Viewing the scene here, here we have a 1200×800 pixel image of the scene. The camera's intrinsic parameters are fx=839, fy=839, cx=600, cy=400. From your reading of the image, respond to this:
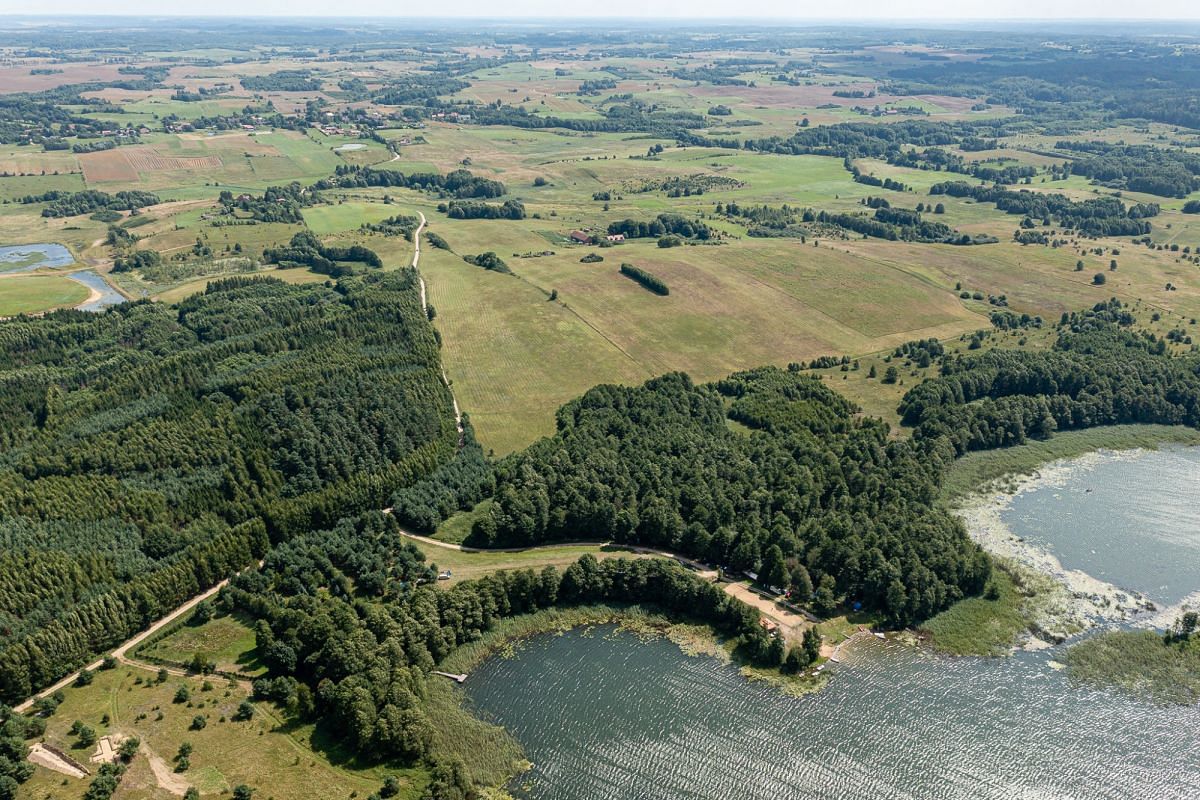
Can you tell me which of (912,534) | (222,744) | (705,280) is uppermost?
(705,280)

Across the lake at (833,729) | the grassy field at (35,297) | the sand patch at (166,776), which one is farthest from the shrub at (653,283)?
the sand patch at (166,776)

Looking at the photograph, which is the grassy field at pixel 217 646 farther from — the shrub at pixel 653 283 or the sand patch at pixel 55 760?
the shrub at pixel 653 283

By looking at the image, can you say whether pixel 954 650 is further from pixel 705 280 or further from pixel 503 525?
pixel 705 280

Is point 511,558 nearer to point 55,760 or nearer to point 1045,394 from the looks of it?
point 55,760

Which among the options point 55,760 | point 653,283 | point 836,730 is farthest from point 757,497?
point 653,283

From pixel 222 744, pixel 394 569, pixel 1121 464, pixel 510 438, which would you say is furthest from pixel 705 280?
pixel 222 744

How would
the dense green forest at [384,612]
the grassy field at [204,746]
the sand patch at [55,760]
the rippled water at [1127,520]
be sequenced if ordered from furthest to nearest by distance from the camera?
1. the rippled water at [1127,520]
2. the dense green forest at [384,612]
3. the sand patch at [55,760]
4. the grassy field at [204,746]
